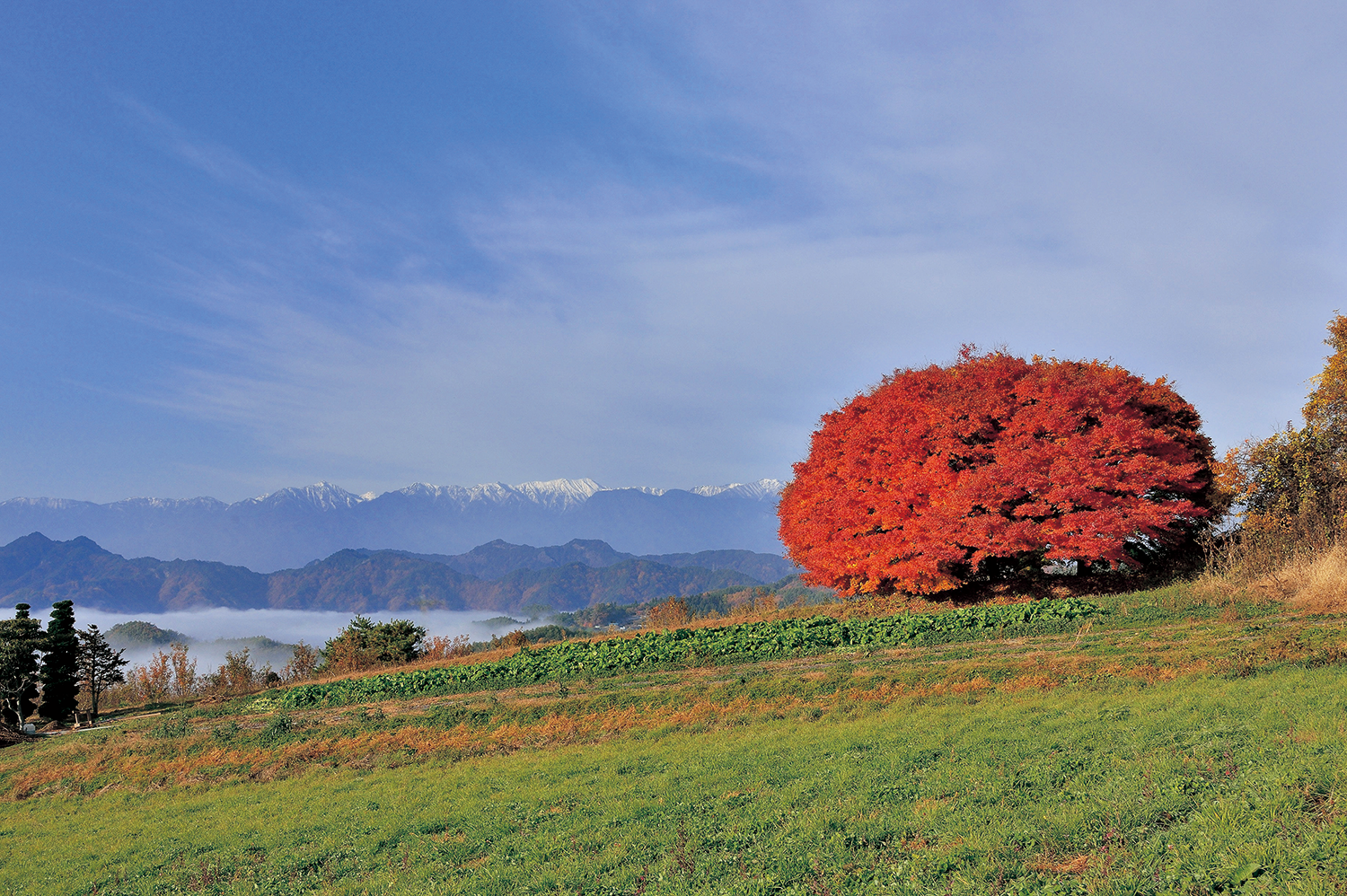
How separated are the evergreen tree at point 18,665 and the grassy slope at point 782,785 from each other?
5.37 metres

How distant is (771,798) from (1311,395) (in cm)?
3371

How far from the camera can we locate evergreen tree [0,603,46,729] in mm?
26406

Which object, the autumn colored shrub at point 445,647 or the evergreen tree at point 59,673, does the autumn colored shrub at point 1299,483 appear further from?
the evergreen tree at point 59,673

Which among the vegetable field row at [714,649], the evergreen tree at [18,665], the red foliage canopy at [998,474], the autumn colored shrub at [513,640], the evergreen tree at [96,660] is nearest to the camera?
the vegetable field row at [714,649]

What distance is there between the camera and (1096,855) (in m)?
6.79

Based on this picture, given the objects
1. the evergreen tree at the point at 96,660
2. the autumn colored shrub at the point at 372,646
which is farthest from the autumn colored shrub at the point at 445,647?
the evergreen tree at the point at 96,660

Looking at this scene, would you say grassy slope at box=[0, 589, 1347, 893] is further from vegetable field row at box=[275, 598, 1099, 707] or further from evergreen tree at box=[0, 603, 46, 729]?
evergreen tree at box=[0, 603, 46, 729]

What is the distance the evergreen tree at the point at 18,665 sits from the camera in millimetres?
26406

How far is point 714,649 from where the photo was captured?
2597 centimetres

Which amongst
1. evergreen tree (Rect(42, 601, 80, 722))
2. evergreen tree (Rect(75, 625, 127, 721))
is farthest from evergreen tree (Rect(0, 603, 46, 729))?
evergreen tree (Rect(75, 625, 127, 721))

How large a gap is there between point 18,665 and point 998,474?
3761 cm

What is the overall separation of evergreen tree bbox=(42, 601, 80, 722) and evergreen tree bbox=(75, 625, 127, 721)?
0.67ft

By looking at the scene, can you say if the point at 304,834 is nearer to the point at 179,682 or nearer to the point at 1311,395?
the point at 179,682

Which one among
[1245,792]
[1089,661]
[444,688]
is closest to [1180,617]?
[1089,661]
